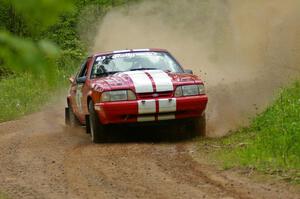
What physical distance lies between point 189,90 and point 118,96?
42.4 inches

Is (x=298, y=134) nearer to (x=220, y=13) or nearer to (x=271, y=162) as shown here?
(x=271, y=162)

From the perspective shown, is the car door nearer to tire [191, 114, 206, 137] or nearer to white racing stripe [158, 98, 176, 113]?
white racing stripe [158, 98, 176, 113]

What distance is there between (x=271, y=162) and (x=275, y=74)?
12.4 m

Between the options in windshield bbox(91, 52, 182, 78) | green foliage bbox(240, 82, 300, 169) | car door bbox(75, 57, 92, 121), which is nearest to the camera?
green foliage bbox(240, 82, 300, 169)

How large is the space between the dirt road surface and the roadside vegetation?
3.76ft

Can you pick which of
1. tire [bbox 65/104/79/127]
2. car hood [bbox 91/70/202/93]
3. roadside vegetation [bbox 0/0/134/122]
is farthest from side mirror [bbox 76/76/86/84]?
tire [bbox 65/104/79/127]

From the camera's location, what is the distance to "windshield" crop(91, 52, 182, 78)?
10.7 meters

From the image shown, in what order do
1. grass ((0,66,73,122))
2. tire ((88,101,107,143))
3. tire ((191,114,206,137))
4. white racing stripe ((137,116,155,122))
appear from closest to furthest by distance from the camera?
white racing stripe ((137,116,155,122)) < tire ((88,101,107,143)) < tire ((191,114,206,137)) < grass ((0,66,73,122))

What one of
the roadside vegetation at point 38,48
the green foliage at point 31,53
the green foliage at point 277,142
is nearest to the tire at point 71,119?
the roadside vegetation at point 38,48

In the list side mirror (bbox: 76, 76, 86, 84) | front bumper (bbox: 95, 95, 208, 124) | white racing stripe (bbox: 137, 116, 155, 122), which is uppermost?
side mirror (bbox: 76, 76, 86, 84)

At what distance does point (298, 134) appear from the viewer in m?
8.13

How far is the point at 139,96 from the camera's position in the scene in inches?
375

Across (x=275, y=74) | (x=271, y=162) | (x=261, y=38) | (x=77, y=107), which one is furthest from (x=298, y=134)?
(x=261, y=38)

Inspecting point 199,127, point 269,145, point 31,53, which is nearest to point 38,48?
point 31,53
